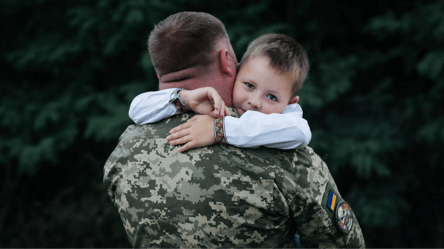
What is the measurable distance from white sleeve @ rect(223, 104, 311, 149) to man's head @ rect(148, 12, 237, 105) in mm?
217

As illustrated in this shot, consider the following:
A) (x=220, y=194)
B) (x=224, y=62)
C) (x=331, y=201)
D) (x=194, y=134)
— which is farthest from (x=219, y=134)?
(x=331, y=201)

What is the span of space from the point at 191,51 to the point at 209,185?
1.57ft

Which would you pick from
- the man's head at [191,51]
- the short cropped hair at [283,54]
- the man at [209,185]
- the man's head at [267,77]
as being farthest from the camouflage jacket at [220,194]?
the short cropped hair at [283,54]

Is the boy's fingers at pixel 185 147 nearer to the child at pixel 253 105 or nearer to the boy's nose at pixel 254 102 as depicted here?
the child at pixel 253 105

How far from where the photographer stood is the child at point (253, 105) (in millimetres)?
1132

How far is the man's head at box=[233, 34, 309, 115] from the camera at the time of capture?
1381mm

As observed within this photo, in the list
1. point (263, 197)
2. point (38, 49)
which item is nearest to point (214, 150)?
point (263, 197)

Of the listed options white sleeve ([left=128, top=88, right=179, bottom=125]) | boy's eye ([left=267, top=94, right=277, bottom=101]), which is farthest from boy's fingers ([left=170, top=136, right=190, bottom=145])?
boy's eye ([left=267, top=94, right=277, bottom=101])

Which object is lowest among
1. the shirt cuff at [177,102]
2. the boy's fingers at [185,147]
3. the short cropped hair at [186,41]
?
the boy's fingers at [185,147]

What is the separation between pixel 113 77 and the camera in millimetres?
4961

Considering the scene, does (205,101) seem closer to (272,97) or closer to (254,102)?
(254,102)

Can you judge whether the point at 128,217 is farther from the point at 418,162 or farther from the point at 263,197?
the point at 418,162

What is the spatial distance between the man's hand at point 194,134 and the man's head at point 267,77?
9.7 inches

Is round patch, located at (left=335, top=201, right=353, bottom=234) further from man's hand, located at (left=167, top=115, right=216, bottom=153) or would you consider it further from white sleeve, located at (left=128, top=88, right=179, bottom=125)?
white sleeve, located at (left=128, top=88, right=179, bottom=125)
